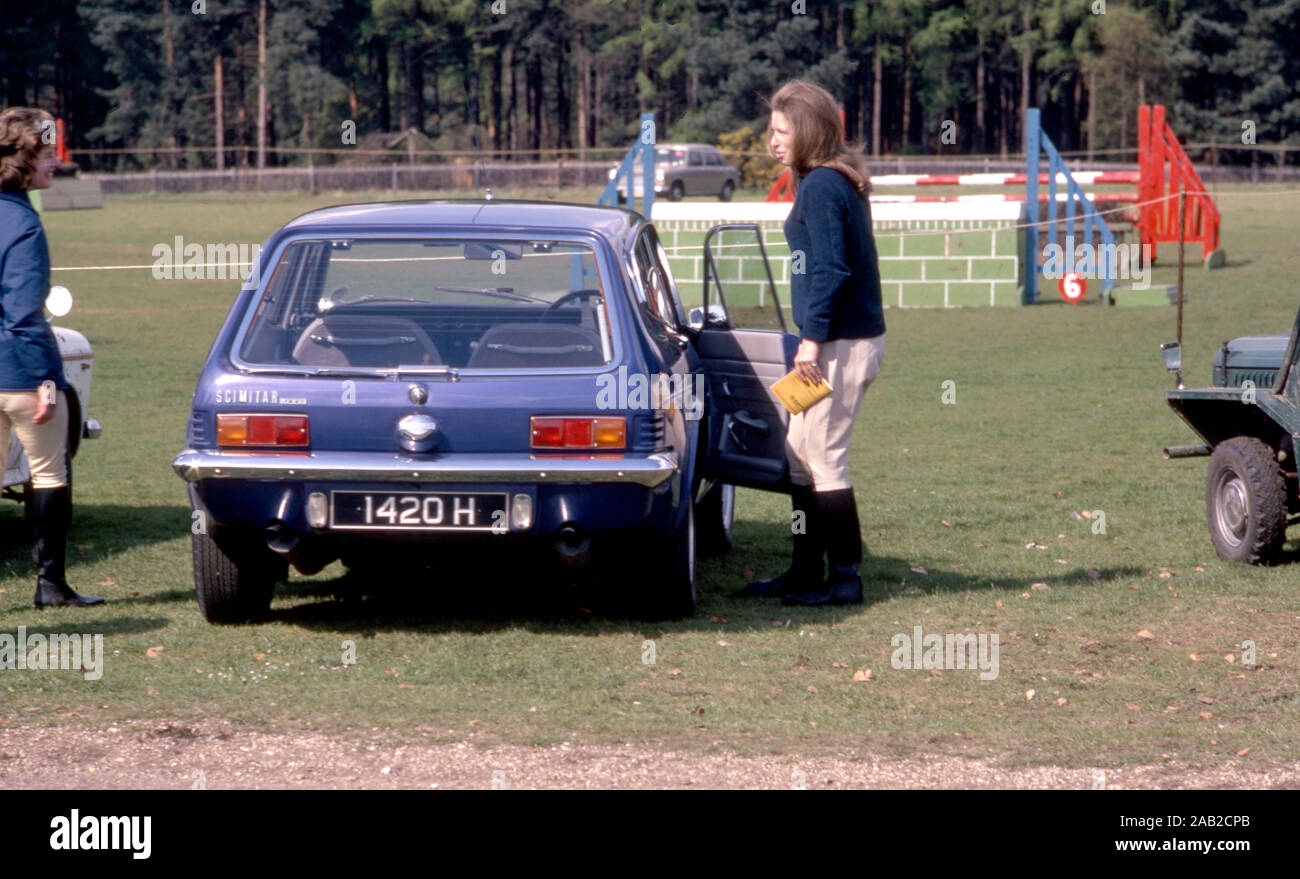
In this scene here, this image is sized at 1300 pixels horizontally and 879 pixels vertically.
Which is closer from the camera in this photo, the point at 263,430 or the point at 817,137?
the point at 263,430

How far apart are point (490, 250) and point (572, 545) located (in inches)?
47.6

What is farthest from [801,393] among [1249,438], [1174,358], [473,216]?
[1249,438]

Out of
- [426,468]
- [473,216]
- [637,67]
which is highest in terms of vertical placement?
[637,67]

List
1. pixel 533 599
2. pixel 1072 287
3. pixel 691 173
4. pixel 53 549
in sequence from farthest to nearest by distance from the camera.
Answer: pixel 691 173
pixel 1072 287
pixel 533 599
pixel 53 549

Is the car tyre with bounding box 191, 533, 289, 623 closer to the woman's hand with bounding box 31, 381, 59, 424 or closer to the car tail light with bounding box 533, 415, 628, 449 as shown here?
the woman's hand with bounding box 31, 381, 59, 424

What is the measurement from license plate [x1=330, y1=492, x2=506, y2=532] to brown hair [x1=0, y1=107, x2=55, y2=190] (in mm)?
1718

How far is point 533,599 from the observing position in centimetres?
672

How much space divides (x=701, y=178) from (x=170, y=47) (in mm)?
41897

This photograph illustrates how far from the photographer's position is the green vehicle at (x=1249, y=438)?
6934 mm

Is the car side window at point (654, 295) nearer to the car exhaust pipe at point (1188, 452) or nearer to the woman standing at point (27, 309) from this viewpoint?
the woman standing at point (27, 309)

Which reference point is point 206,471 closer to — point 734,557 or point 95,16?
point 734,557

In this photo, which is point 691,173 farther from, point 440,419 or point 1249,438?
point 440,419

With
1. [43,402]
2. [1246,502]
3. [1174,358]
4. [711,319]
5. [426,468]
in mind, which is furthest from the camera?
[1174,358]

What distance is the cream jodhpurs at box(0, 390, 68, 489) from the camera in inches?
237
